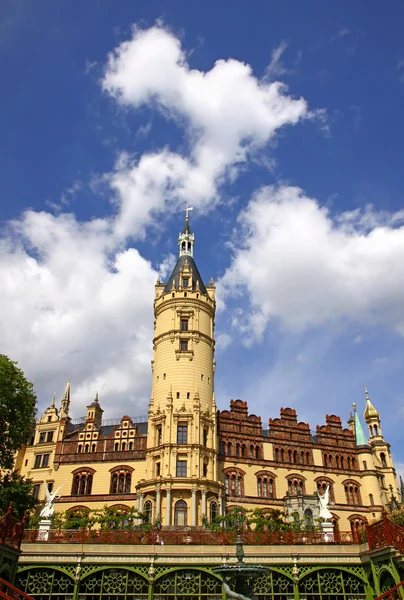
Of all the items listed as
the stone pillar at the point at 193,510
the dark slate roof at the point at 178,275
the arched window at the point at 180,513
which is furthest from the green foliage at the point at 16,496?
the dark slate roof at the point at 178,275

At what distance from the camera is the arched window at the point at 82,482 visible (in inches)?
1992

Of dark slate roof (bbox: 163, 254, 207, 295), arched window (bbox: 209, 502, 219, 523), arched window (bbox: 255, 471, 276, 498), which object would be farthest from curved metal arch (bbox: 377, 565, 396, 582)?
dark slate roof (bbox: 163, 254, 207, 295)

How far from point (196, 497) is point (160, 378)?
12439 millimetres

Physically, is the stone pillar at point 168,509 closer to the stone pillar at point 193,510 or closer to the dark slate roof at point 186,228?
the stone pillar at point 193,510

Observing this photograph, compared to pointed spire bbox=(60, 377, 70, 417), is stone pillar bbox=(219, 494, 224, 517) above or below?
below

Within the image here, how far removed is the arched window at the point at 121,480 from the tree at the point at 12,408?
48.9 feet

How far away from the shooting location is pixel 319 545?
22.5 metres

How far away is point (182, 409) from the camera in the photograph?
49.7 m

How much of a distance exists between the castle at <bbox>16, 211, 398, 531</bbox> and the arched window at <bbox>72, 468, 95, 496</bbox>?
96mm

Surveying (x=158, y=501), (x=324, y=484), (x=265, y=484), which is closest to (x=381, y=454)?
(x=324, y=484)

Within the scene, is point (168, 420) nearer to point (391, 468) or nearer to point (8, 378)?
point (8, 378)

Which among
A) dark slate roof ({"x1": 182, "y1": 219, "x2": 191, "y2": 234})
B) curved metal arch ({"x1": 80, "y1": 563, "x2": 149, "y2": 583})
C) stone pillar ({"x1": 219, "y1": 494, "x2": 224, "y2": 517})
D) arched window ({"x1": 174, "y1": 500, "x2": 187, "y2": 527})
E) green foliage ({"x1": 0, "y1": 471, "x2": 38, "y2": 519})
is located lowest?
curved metal arch ({"x1": 80, "y1": 563, "x2": 149, "y2": 583})

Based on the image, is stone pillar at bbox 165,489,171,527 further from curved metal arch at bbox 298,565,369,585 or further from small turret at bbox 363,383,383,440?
small turret at bbox 363,383,383,440

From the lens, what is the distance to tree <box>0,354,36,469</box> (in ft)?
120
